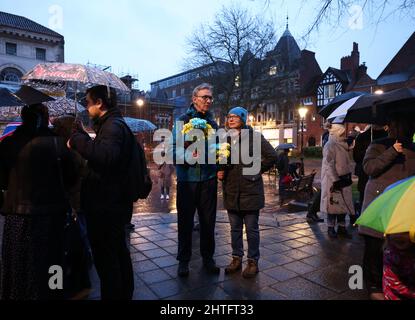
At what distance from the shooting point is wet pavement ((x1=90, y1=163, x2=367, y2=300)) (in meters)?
3.05

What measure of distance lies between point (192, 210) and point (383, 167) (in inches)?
79.7

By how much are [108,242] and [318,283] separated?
2.33 metres

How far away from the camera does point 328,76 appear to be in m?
42.1

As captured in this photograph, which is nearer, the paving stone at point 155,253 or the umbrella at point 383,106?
the umbrella at point 383,106

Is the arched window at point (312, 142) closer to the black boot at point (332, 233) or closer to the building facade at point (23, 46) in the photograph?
the building facade at point (23, 46)

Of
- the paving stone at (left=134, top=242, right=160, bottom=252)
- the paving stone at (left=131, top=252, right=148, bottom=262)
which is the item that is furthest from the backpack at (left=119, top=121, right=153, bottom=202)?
the paving stone at (left=134, top=242, right=160, bottom=252)

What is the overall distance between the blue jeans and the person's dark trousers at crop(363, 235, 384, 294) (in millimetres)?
1138

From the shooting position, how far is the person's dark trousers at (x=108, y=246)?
2307 millimetres

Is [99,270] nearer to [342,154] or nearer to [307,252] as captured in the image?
[307,252]

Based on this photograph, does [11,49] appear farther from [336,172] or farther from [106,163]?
[106,163]

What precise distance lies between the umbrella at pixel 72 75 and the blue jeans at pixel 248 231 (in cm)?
234

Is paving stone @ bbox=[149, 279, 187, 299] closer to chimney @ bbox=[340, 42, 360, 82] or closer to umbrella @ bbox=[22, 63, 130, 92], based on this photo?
umbrella @ bbox=[22, 63, 130, 92]

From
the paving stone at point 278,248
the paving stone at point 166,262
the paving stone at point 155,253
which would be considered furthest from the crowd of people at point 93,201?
the paving stone at point 278,248
